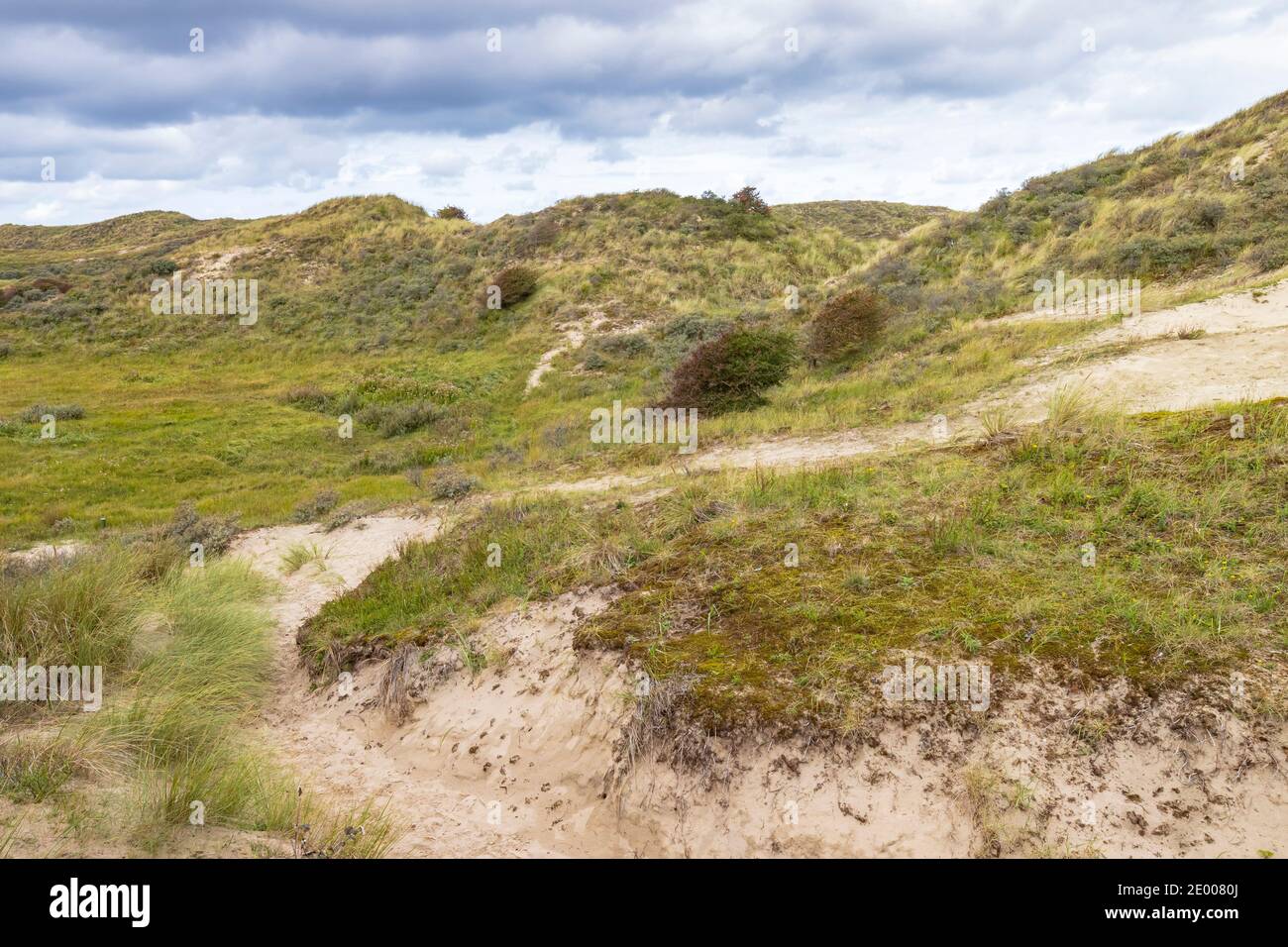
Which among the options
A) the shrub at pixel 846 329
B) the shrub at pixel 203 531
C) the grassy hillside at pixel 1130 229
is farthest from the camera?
the shrub at pixel 846 329

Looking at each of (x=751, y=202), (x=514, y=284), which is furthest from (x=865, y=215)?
(x=514, y=284)

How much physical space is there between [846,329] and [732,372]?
389cm

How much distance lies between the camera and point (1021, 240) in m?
23.0

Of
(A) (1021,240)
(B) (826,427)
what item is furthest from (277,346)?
(A) (1021,240)

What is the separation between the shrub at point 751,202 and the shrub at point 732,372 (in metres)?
22.4

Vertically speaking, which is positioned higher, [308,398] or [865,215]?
[865,215]

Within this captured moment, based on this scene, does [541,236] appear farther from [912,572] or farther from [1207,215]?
[912,572]

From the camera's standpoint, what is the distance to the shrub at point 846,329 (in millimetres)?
18562

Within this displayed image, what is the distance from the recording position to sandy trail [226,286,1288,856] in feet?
12.0

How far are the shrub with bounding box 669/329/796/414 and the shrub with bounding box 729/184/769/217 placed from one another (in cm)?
2245

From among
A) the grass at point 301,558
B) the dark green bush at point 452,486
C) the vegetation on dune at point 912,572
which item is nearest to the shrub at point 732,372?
the dark green bush at point 452,486

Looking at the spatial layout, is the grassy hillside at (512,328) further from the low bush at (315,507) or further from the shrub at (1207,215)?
the low bush at (315,507)

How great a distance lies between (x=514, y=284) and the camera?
1259 inches

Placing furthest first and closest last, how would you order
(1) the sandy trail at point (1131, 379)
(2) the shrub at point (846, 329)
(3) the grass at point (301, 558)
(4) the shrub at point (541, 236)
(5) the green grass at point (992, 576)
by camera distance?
(4) the shrub at point (541, 236), (2) the shrub at point (846, 329), (3) the grass at point (301, 558), (1) the sandy trail at point (1131, 379), (5) the green grass at point (992, 576)
